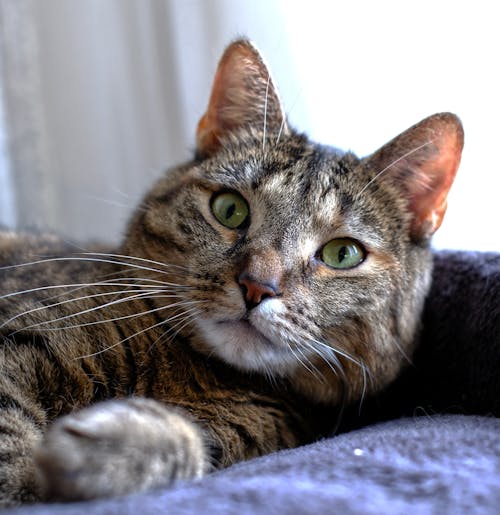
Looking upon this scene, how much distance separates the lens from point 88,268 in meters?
1.52

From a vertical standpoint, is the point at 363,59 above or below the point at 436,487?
above

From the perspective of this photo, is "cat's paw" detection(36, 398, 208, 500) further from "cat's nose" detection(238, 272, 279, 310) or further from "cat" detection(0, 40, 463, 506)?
"cat's nose" detection(238, 272, 279, 310)

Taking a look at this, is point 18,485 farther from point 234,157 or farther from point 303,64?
point 303,64

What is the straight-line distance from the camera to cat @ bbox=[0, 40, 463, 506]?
3.97 feet

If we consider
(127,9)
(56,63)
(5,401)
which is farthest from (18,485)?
(56,63)

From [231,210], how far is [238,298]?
278 mm

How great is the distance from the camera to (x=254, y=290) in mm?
1188

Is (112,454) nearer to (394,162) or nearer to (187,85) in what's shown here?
(394,162)

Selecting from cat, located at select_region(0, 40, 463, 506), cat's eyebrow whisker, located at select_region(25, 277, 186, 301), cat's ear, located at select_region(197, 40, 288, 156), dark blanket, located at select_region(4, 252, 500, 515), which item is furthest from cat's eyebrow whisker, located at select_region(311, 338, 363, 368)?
cat's ear, located at select_region(197, 40, 288, 156)

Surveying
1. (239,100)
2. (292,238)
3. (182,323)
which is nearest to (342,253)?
(292,238)

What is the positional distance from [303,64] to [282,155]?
64 cm

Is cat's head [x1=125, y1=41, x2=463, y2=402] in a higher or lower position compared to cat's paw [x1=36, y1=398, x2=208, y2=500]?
higher

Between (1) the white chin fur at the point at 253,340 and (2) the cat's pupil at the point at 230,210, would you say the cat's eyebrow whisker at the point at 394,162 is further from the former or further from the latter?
(1) the white chin fur at the point at 253,340

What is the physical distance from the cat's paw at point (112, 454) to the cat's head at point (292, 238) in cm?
26
